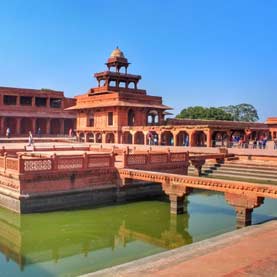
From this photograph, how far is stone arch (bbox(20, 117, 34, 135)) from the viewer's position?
2028 inches

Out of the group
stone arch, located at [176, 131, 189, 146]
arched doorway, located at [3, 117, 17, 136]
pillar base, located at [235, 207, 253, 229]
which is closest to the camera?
pillar base, located at [235, 207, 253, 229]

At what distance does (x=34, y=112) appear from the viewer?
5112 centimetres

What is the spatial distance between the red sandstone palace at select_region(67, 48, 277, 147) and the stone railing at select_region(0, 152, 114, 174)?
1763 centimetres

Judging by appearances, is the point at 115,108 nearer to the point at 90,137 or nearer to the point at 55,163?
the point at 90,137

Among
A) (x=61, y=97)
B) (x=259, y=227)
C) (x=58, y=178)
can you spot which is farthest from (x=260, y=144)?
(x=61, y=97)

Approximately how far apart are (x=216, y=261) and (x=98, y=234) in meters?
5.83

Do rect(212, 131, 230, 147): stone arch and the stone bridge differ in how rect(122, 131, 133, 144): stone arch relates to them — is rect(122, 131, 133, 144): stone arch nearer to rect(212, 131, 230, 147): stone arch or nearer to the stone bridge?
rect(212, 131, 230, 147): stone arch

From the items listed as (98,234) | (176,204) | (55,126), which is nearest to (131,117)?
(55,126)

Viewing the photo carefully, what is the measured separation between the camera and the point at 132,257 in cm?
964

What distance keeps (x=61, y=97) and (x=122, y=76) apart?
13939 millimetres

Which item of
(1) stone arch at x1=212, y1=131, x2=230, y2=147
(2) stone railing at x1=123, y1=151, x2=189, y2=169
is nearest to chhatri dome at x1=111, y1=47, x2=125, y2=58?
(1) stone arch at x1=212, y1=131, x2=230, y2=147

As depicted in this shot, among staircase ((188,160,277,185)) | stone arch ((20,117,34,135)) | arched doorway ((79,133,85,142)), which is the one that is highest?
stone arch ((20,117,34,135))

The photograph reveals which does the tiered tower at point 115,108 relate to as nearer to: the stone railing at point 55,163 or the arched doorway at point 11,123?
the arched doorway at point 11,123

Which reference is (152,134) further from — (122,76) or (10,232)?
(10,232)
